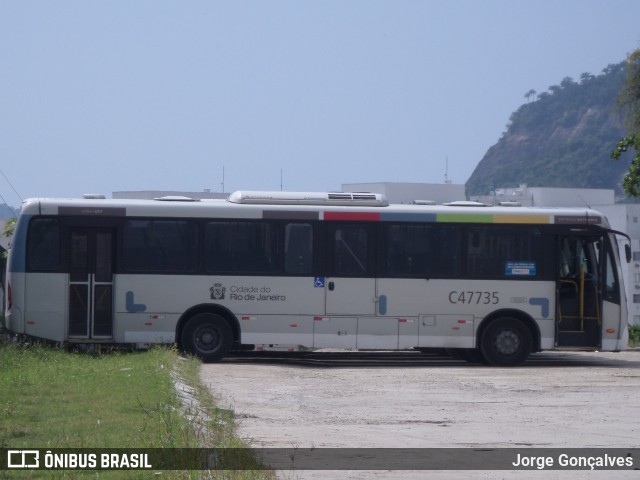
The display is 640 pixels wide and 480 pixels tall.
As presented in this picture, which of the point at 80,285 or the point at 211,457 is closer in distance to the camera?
the point at 211,457

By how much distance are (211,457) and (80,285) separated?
39.8ft

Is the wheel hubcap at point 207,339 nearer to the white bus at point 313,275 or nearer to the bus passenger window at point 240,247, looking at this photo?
the white bus at point 313,275

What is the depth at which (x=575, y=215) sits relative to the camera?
21172 millimetres

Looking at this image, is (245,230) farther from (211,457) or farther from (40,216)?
(211,457)

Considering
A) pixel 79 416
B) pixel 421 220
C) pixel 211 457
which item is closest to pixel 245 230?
pixel 421 220

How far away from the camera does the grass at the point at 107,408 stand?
371 inches

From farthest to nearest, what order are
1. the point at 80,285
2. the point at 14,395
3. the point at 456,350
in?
the point at 456,350 → the point at 80,285 → the point at 14,395

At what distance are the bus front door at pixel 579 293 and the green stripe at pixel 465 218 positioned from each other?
1519mm

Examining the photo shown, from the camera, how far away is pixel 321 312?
67.6 feet

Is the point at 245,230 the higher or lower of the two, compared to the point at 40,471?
higher

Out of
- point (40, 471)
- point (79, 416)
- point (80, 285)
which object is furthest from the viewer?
point (80, 285)

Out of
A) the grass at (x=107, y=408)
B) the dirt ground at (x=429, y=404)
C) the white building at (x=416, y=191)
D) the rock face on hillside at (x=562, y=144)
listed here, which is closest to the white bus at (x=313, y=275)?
the dirt ground at (x=429, y=404)

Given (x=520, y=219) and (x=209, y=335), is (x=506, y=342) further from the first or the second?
(x=209, y=335)

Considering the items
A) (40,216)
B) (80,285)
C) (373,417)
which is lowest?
(373,417)
